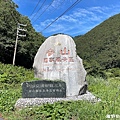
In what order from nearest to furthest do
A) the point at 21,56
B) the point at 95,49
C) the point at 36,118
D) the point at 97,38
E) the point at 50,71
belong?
the point at 36,118 → the point at 50,71 → the point at 21,56 → the point at 95,49 → the point at 97,38

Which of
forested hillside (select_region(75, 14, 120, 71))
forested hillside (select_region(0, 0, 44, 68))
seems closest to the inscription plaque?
forested hillside (select_region(0, 0, 44, 68))

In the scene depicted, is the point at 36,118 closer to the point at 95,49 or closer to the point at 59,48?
the point at 59,48

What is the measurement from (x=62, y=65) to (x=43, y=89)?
1.31 metres

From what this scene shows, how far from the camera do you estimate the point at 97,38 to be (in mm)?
64938

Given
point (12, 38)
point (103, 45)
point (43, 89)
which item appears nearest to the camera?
point (43, 89)

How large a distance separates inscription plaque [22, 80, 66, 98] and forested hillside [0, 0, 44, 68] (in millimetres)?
18641

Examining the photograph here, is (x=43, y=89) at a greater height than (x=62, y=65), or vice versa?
(x=62, y=65)

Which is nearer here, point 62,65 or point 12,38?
point 62,65

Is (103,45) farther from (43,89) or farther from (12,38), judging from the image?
(43,89)

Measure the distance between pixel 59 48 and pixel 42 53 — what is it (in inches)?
26.3

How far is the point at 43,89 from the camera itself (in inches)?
291

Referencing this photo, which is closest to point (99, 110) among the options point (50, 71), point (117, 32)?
point (50, 71)

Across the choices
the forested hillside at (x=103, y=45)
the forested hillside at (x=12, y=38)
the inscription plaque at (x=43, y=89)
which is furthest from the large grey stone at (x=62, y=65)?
the forested hillside at (x=103, y=45)

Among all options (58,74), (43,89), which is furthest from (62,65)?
(43,89)
